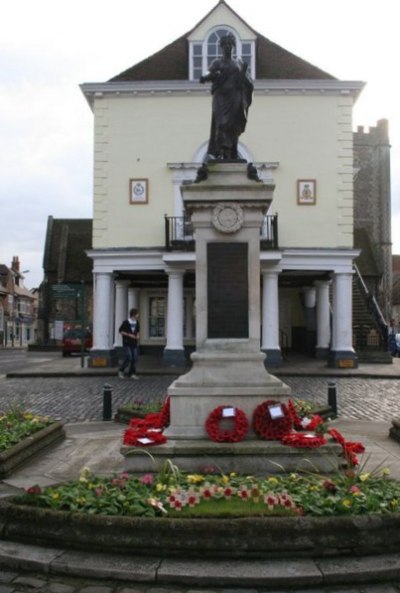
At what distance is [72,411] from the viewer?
40.7 feet

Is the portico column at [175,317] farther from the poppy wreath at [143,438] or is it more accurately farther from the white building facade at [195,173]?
the poppy wreath at [143,438]

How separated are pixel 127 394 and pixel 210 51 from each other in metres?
14.6

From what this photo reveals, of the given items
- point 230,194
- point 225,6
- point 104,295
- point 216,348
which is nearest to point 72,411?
point 216,348

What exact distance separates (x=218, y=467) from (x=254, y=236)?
9.06 ft

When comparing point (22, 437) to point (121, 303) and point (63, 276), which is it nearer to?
point (121, 303)

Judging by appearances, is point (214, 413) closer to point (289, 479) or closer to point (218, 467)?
point (218, 467)

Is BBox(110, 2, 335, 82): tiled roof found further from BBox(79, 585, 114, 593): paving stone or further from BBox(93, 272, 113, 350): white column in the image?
BBox(79, 585, 114, 593): paving stone

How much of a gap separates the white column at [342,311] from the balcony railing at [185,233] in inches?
109

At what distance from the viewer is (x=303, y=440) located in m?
6.44

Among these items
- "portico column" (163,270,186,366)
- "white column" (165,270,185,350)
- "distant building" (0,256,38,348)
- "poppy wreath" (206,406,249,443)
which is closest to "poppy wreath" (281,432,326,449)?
"poppy wreath" (206,406,249,443)

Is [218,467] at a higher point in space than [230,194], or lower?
lower

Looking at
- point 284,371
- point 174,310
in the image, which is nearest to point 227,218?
point 284,371

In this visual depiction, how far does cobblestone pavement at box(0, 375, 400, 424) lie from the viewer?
12359mm

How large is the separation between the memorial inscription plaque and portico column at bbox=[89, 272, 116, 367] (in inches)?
613
